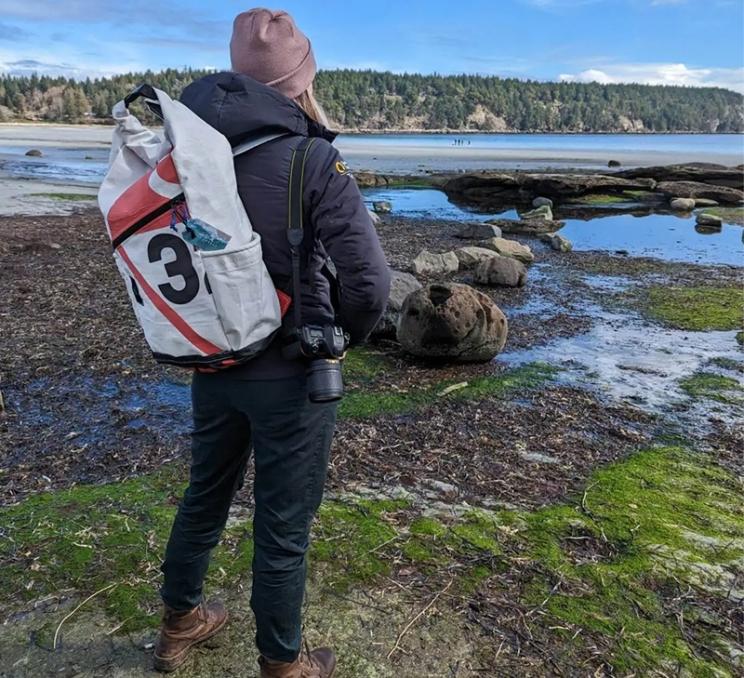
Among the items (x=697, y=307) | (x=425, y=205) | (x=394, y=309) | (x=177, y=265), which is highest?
(x=177, y=265)

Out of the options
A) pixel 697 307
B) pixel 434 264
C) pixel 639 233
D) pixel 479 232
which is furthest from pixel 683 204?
pixel 697 307

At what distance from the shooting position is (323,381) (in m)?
2.48

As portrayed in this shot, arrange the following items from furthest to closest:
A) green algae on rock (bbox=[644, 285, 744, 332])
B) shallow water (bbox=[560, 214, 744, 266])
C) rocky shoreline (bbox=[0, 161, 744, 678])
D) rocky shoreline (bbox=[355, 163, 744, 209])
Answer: rocky shoreline (bbox=[355, 163, 744, 209]), shallow water (bbox=[560, 214, 744, 266]), green algae on rock (bbox=[644, 285, 744, 332]), rocky shoreline (bbox=[0, 161, 744, 678])

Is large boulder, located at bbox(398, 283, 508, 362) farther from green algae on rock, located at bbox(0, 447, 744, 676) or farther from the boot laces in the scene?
the boot laces

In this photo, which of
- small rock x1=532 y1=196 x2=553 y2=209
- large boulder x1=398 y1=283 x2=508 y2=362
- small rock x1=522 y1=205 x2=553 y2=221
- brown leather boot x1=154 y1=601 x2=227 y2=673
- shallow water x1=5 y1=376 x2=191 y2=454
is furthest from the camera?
small rock x1=532 y1=196 x2=553 y2=209

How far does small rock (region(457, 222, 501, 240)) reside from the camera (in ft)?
69.4

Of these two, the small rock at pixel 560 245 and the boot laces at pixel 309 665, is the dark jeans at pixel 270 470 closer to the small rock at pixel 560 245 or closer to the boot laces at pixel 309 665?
the boot laces at pixel 309 665

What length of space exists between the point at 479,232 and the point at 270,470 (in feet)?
64.2

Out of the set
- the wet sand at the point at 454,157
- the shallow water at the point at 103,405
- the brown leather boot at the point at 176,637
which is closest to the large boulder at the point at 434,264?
the shallow water at the point at 103,405

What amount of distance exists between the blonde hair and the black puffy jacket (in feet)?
0.25

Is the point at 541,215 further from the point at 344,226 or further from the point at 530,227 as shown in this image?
the point at 344,226

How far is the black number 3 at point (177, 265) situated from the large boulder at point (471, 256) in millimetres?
13282

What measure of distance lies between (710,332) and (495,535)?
7722 millimetres

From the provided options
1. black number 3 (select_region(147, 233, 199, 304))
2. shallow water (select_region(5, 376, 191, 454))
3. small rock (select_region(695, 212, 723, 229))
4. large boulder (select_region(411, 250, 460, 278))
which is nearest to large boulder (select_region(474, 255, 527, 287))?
large boulder (select_region(411, 250, 460, 278))
